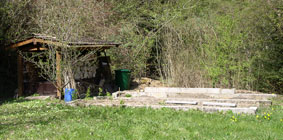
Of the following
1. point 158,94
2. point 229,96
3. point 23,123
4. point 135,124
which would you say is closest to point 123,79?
point 158,94

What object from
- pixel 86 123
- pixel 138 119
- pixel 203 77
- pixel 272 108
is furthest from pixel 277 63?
pixel 86 123

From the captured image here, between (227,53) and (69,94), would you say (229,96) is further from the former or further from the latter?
(69,94)

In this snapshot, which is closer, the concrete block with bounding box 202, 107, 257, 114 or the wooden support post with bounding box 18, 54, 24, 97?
the concrete block with bounding box 202, 107, 257, 114

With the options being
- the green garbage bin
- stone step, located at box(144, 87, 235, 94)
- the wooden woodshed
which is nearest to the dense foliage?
stone step, located at box(144, 87, 235, 94)

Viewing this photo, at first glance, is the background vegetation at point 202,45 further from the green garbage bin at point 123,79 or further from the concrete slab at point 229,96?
the green garbage bin at point 123,79

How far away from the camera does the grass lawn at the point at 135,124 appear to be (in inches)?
207

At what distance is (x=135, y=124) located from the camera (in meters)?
5.97

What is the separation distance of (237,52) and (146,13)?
6437 mm

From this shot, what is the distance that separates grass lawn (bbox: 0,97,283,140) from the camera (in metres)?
5.25

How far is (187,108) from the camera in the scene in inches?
293

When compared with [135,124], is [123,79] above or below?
above

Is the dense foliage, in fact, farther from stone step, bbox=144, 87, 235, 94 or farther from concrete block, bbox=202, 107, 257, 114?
concrete block, bbox=202, 107, 257, 114

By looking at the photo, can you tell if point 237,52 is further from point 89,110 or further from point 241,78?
point 89,110

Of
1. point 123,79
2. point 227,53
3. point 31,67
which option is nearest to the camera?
point 227,53
